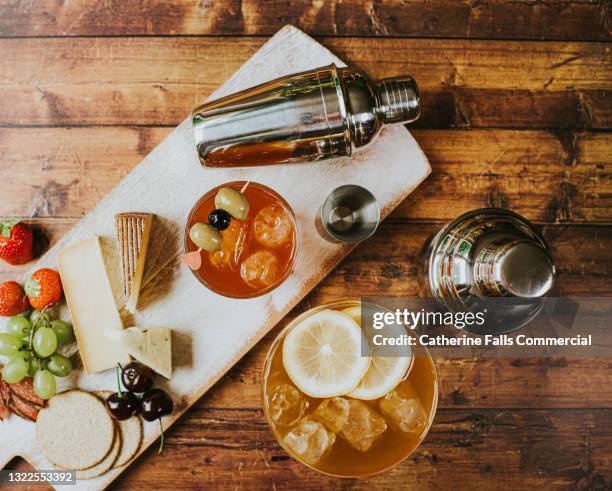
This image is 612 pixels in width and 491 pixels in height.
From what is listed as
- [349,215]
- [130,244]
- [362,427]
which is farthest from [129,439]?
[349,215]

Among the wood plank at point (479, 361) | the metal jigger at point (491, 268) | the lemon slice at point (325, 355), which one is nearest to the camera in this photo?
the metal jigger at point (491, 268)

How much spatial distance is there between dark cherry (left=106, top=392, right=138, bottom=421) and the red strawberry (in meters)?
0.40

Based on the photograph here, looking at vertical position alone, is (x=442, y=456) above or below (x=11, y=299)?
below

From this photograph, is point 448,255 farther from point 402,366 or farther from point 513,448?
point 513,448

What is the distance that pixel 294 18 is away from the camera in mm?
1333

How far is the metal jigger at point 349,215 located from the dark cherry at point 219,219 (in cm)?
23

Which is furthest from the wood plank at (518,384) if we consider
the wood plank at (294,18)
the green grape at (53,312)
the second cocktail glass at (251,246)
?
the wood plank at (294,18)

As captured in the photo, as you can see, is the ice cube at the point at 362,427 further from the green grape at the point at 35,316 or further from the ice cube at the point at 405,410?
the green grape at the point at 35,316

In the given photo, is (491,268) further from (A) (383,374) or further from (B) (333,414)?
(B) (333,414)

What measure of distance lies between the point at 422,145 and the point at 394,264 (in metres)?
0.31

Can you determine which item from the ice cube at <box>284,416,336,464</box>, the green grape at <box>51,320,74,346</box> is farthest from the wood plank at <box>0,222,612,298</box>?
the ice cube at <box>284,416,336,464</box>

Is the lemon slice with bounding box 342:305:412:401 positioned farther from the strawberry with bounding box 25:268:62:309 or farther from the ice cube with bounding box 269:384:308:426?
the strawberry with bounding box 25:268:62:309

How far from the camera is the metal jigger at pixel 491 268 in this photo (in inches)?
34.4

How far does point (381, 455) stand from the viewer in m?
1.10
